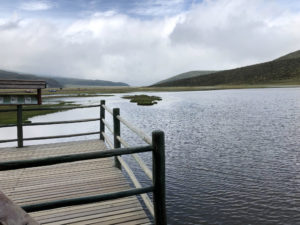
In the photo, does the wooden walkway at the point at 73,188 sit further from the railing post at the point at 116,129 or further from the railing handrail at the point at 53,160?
the railing handrail at the point at 53,160

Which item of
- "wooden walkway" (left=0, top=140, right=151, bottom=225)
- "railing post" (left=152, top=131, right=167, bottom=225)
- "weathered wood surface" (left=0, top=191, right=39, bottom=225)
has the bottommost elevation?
"wooden walkway" (left=0, top=140, right=151, bottom=225)

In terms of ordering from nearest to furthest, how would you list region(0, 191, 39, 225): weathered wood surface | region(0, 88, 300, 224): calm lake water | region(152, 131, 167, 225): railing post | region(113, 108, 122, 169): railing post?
region(0, 191, 39, 225): weathered wood surface < region(152, 131, 167, 225): railing post < region(113, 108, 122, 169): railing post < region(0, 88, 300, 224): calm lake water

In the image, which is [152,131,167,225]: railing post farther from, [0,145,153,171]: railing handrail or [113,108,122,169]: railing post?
[113,108,122,169]: railing post

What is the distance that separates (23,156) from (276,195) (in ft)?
33.1

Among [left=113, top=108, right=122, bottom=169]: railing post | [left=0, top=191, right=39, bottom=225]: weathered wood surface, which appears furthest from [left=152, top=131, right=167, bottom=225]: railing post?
[left=113, top=108, right=122, bottom=169]: railing post

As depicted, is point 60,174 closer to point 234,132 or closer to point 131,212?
point 131,212

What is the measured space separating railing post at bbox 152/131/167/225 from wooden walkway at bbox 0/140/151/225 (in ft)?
1.81

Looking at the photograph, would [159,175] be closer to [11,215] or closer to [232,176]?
[11,215]

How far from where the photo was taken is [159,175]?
4.82 meters

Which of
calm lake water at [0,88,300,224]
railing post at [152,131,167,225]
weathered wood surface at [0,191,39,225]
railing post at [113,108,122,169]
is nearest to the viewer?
weathered wood surface at [0,191,39,225]

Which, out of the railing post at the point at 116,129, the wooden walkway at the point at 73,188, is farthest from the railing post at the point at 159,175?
the railing post at the point at 116,129

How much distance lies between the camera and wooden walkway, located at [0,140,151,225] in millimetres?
5652

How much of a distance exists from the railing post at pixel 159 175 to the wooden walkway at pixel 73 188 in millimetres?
550

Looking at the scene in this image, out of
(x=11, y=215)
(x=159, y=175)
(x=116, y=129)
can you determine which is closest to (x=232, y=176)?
(x=116, y=129)
